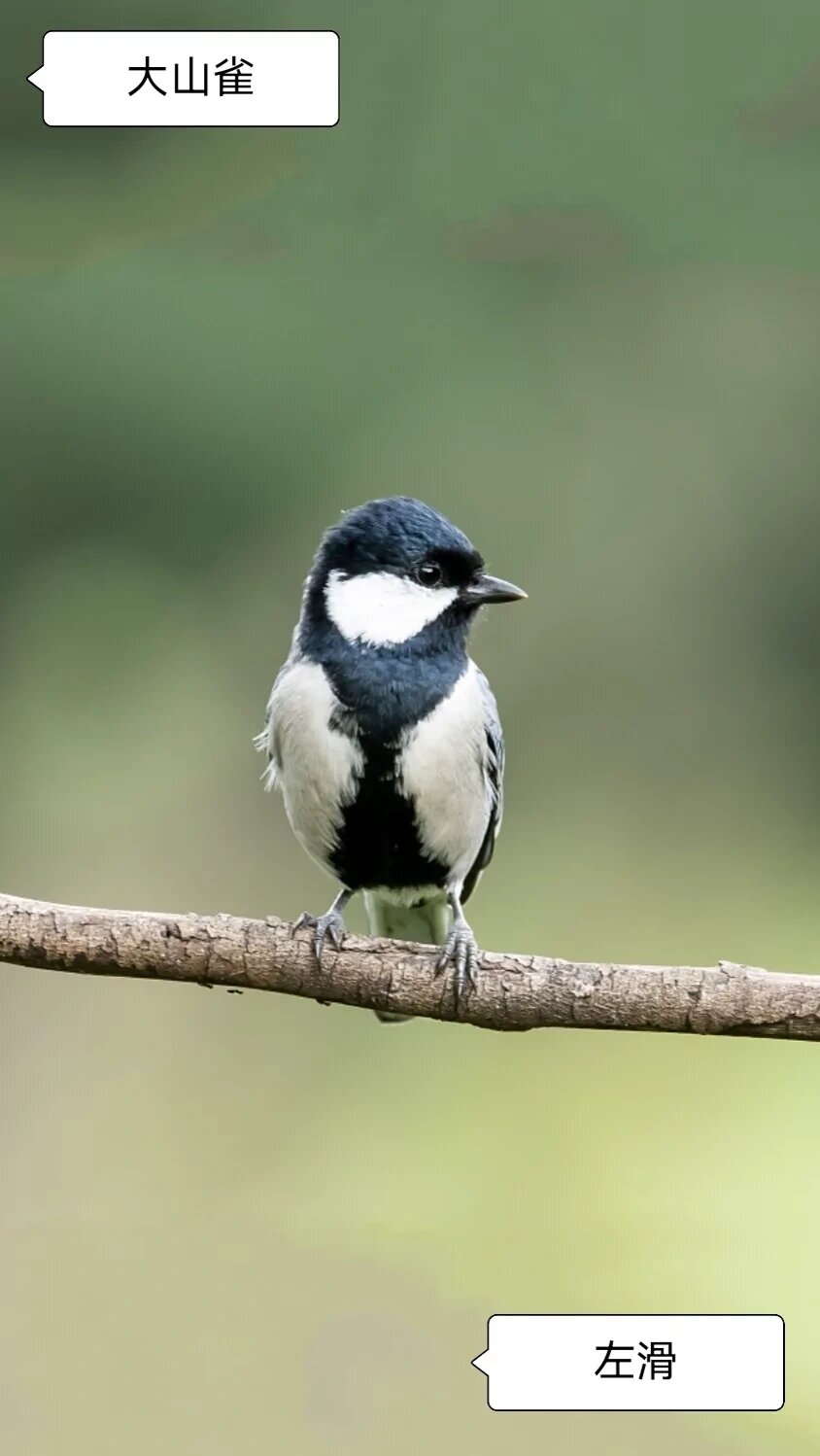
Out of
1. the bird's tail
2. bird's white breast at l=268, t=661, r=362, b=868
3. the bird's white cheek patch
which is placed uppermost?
the bird's white cheek patch

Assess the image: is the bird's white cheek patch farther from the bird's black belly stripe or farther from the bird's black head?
the bird's black belly stripe

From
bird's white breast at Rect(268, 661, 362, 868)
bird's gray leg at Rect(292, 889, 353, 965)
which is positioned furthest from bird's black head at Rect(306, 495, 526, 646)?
bird's gray leg at Rect(292, 889, 353, 965)

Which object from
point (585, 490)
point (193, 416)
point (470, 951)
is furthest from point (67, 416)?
point (470, 951)

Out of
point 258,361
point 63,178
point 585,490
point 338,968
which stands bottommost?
point 338,968

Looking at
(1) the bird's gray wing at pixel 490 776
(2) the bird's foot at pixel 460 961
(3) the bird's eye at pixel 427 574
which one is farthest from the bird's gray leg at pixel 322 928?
(3) the bird's eye at pixel 427 574

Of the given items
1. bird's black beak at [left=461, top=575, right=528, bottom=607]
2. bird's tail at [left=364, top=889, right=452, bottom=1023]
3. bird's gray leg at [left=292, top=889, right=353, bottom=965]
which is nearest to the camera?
bird's gray leg at [left=292, top=889, right=353, bottom=965]

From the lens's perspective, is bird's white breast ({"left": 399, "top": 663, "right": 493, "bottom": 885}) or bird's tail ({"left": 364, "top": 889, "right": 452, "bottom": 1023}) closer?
bird's white breast ({"left": 399, "top": 663, "right": 493, "bottom": 885})

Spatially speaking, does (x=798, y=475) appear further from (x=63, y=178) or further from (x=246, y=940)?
(x=246, y=940)
